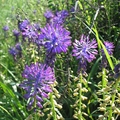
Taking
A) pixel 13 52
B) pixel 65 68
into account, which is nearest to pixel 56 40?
pixel 65 68

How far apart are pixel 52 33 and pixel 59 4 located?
3074mm

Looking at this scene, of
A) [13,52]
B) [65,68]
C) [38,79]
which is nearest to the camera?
[38,79]

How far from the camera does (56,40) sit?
1.66m

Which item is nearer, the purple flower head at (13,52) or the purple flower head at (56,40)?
the purple flower head at (56,40)

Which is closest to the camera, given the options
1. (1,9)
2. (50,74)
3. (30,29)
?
(50,74)

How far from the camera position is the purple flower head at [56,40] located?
1.66m

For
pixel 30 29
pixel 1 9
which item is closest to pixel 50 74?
pixel 30 29

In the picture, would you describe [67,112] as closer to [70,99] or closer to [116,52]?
[70,99]

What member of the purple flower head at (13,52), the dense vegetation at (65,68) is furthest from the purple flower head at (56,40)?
the purple flower head at (13,52)

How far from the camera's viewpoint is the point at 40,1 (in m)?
6.42

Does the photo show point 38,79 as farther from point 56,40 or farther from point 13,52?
point 13,52

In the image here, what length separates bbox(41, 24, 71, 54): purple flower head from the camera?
1.66 m

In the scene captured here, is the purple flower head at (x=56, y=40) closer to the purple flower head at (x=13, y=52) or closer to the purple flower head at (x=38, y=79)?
the purple flower head at (x=38, y=79)

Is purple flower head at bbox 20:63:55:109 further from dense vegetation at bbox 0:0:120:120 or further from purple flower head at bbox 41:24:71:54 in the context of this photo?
purple flower head at bbox 41:24:71:54
